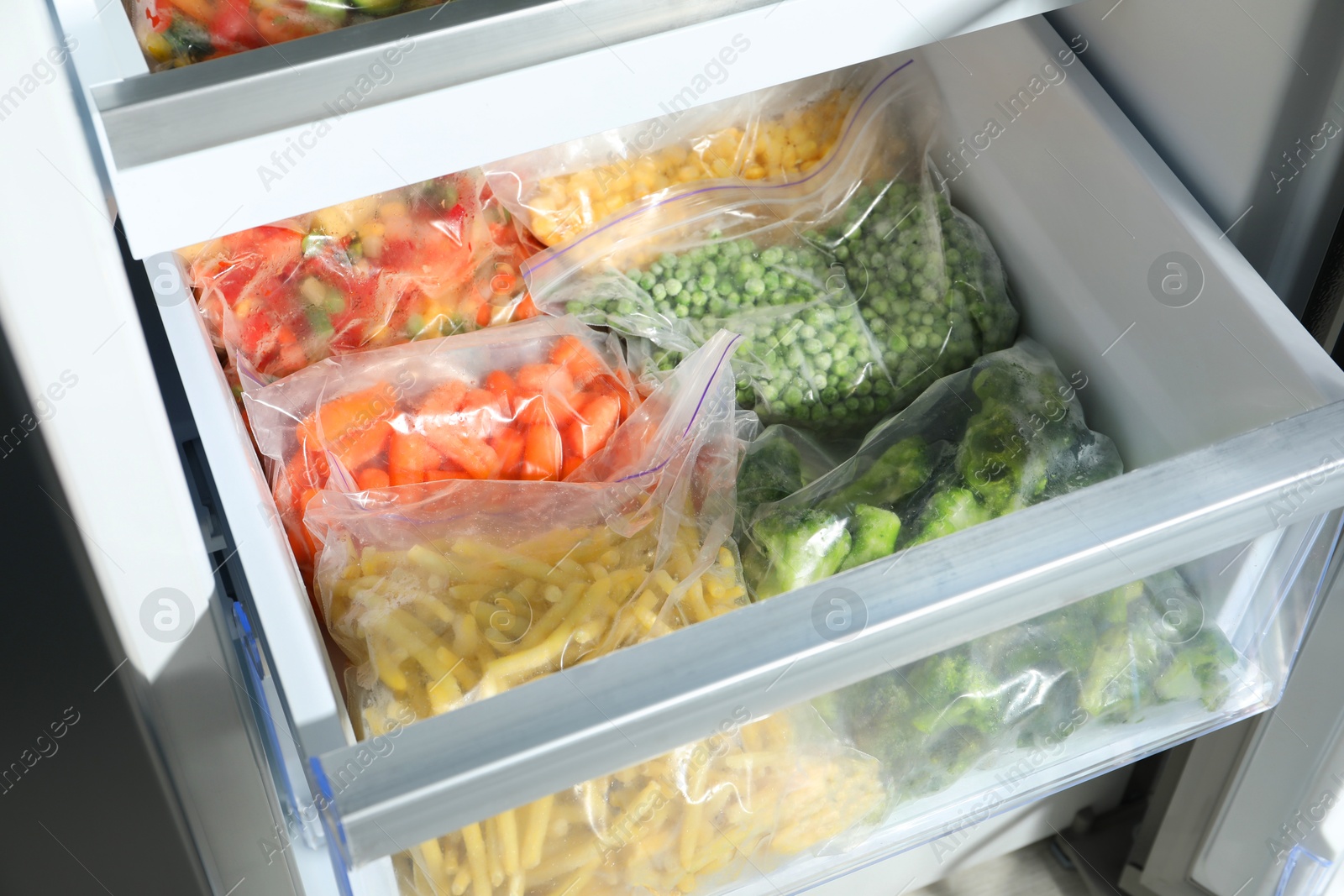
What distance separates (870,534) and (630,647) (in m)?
0.30

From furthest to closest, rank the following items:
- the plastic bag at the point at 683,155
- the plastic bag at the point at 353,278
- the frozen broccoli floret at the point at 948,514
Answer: the plastic bag at the point at 683,155 → the plastic bag at the point at 353,278 → the frozen broccoli floret at the point at 948,514

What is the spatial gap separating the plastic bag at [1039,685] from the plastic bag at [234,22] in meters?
0.53

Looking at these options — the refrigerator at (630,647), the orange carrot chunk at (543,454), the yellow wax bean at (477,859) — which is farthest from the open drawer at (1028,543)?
the orange carrot chunk at (543,454)

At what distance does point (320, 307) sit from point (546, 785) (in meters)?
0.60

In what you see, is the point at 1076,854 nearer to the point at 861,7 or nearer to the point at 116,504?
the point at 861,7

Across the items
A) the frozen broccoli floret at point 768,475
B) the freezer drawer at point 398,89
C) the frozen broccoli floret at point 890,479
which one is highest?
the freezer drawer at point 398,89

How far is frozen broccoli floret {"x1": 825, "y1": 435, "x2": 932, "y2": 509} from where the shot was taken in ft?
Answer: 2.87

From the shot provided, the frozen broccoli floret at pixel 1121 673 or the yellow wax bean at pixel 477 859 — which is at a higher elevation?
the yellow wax bean at pixel 477 859

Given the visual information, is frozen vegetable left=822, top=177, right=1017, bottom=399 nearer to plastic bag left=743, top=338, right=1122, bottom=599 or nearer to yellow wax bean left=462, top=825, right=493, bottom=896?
plastic bag left=743, top=338, right=1122, bottom=599

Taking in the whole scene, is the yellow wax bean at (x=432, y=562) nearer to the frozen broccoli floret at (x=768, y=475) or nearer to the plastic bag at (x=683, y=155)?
the frozen broccoli floret at (x=768, y=475)

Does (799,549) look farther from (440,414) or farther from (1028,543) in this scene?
(440,414)

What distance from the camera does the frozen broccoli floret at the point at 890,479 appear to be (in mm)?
874

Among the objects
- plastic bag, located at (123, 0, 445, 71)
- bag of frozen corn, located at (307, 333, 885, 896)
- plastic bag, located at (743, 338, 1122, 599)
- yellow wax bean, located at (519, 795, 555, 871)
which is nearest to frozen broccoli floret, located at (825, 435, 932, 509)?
plastic bag, located at (743, 338, 1122, 599)

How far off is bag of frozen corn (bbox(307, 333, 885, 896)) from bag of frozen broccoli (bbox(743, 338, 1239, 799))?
0.04m
